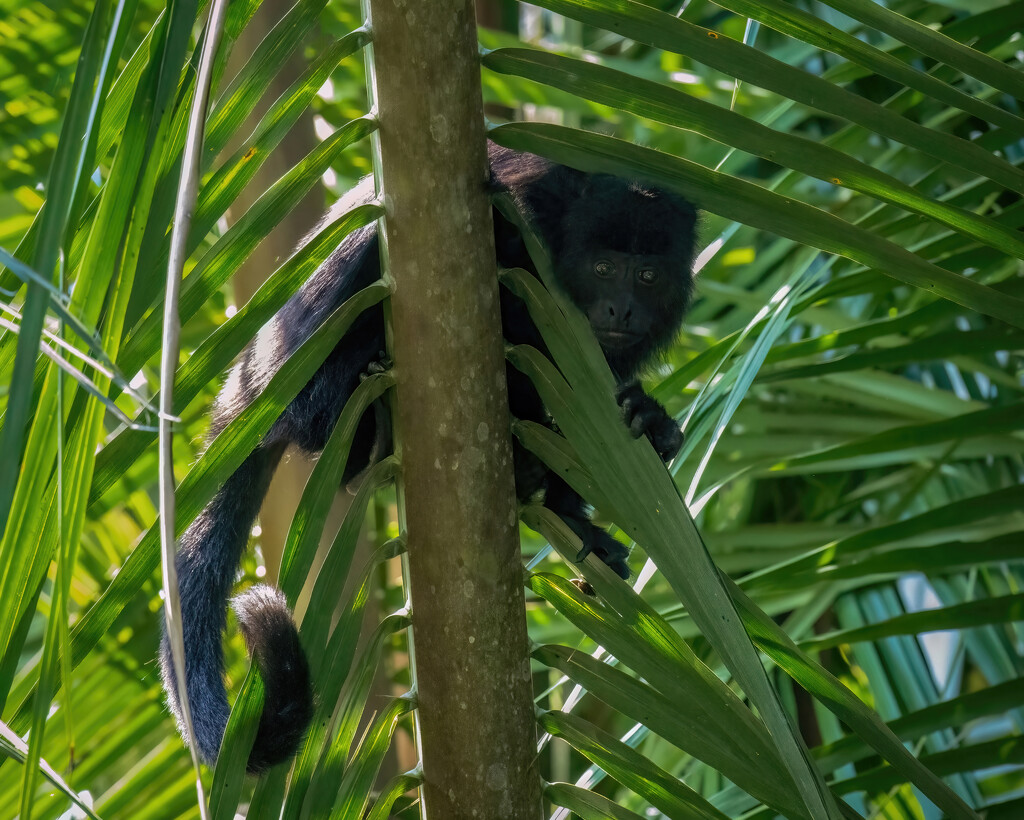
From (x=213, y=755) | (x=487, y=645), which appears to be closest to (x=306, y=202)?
(x=213, y=755)

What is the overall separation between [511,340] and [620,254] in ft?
1.22

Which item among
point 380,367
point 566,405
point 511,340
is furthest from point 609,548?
point 566,405

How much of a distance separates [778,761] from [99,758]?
127 centimetres

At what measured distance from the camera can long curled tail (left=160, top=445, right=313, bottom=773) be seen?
3.72 ft

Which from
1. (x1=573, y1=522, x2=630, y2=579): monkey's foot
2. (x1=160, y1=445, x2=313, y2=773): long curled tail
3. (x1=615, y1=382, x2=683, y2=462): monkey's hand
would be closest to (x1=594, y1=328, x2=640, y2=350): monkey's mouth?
(x1=615, y1=382, x2=683, y2=462): monkey's hand

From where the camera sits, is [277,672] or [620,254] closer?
[277,672]

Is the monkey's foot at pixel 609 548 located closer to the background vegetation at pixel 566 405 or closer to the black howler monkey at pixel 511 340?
the black howler monkey at pixel 511 340

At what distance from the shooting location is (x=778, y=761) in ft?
3.47

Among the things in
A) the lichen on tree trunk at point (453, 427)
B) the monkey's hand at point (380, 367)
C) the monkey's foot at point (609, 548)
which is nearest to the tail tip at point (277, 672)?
the lichen on tree trunk at point (453, 427)

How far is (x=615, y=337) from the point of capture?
2.06 meters

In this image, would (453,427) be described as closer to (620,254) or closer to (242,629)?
(242,629)

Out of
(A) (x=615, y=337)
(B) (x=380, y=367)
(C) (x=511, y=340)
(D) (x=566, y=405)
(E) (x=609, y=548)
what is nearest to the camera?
(D) (x=566, y=405)

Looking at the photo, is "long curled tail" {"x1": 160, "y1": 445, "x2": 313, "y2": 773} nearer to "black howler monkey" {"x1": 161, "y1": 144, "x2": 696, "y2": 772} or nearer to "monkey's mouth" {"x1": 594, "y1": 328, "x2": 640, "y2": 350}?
"black howler monkey" {"x1": 161, "y1": 144, "x2": 696, "y2": 772}

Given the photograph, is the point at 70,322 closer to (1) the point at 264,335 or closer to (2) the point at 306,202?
(1) the point at 264,335
